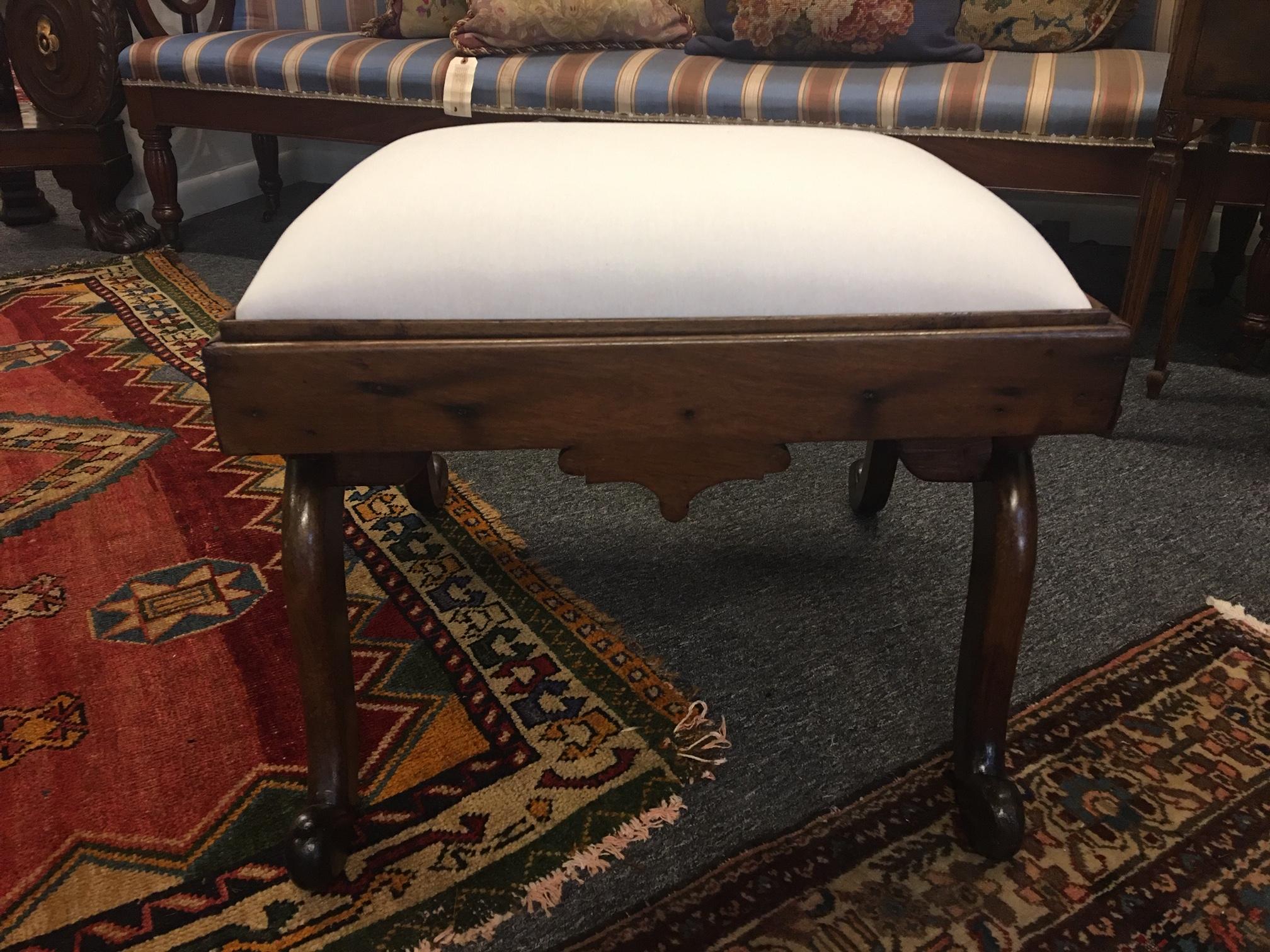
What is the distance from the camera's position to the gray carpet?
0.84m

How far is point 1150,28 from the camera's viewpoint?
194 centimetres

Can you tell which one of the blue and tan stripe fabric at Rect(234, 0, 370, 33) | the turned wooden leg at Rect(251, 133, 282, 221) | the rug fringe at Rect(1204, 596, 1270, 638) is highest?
the blue and tan stripe fabric at Rect(234, 0, 370, 33)

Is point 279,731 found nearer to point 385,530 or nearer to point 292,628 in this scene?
point 292,628

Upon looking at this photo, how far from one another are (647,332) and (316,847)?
459mm

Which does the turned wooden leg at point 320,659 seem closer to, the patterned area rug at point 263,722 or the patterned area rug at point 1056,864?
the patterned area rug at point 263,722

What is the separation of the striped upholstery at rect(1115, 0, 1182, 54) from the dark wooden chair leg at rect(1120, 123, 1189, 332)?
2.17 ft

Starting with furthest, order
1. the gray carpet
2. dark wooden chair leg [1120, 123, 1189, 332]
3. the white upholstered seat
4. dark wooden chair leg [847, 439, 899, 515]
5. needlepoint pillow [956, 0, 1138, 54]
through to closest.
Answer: needlepoint pillow [956, 0, 1138, 54], dark wooden chair leg [1120, 123, 1189, 332], dark wooden chair leg [847, 439, 899, 515], the gray carpet, the white upholstered seat

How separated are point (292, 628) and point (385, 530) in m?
0.51

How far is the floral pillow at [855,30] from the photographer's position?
171cm

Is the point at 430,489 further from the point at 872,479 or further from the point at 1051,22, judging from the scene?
the point at 1051,22

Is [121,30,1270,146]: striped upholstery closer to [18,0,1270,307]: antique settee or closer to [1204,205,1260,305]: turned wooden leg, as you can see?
[18,0,1270,307]: antique settee

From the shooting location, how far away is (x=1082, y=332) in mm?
659

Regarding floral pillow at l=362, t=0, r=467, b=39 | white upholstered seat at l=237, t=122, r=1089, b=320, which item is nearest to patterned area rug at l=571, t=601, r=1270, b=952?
white upholstered seat at l=237, t=122, r=1089, b=320

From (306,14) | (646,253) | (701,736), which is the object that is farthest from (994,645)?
(306,14)
